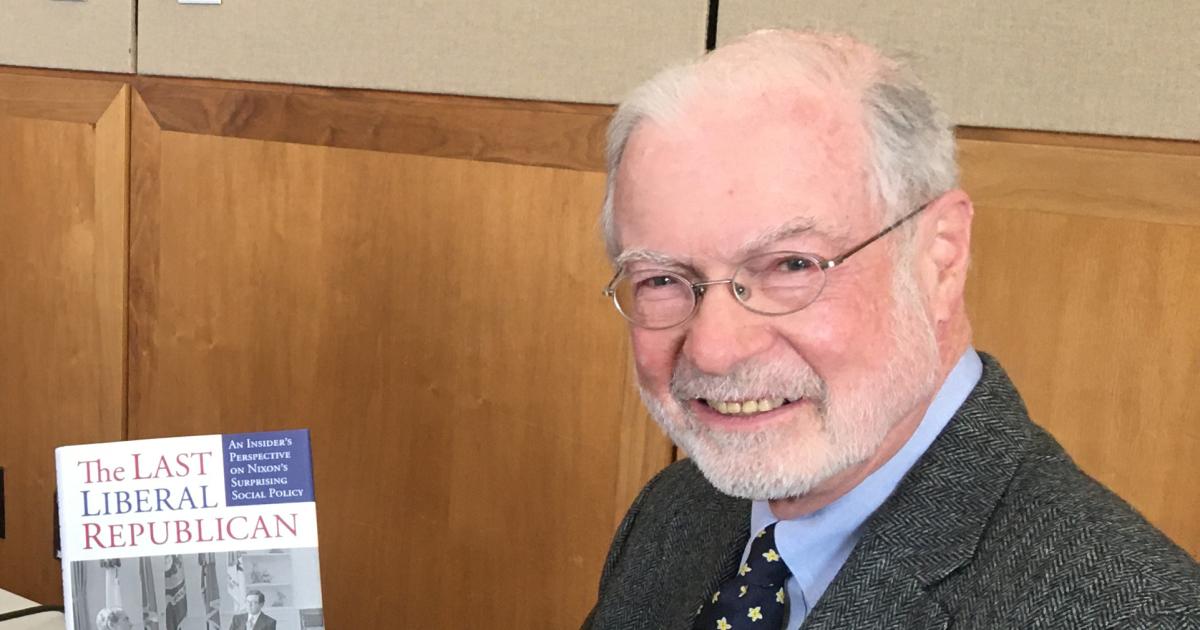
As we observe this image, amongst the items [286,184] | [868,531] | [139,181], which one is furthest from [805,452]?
[139,181]

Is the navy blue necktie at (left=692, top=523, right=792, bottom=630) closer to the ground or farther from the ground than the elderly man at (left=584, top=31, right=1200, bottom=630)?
closer to the ground

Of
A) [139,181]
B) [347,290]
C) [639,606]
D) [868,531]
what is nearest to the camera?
[868,531]

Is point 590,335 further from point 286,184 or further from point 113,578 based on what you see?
point 113,578

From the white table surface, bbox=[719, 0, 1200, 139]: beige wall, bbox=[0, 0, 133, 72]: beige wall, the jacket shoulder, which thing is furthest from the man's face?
bbox=[0, 0, 133, 72]: beige wall

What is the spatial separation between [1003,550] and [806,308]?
24cm

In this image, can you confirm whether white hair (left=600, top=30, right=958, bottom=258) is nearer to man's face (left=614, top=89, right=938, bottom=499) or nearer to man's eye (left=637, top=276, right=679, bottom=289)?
man's face (left=614, top=89, right=938, bottom=499)

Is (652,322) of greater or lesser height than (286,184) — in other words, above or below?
below

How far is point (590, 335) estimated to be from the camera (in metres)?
1.62

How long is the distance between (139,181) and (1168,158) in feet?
5.49

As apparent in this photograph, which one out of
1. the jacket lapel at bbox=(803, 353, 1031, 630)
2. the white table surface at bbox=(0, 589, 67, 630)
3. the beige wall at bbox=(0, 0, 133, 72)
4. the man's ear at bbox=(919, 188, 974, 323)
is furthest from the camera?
the beige wall at bbox=(0, 0, 133, 72)

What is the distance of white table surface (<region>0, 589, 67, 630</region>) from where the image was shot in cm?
143

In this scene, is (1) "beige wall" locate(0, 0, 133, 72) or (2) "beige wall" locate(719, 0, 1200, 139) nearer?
(2) "beige wall" locate(719, 0, 1200, 139)

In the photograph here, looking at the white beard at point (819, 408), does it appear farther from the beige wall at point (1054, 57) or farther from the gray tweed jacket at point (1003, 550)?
the beige wall at point (1054, 57)

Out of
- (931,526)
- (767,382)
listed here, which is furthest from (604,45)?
(931,526)
